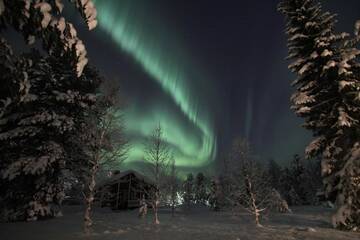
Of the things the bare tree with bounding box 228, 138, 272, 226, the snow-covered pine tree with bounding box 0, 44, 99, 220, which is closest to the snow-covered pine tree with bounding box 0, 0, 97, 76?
the snow-covered pine tree with bounding box 0, 44, 99, 220

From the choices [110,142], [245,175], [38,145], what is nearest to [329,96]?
[245,175]

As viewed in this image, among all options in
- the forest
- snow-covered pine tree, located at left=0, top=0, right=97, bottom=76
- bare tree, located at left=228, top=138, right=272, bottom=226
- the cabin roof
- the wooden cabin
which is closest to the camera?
snow-covered pine tree, located at left=0, top=0, right=97, bottom=76

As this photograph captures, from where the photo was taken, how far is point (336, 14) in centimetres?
1744

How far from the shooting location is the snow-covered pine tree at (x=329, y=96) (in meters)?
14.6

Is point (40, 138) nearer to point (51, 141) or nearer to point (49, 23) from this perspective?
point (51, 141)

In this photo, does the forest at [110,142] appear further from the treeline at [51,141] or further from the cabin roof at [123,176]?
the cabin roof at [123,176]

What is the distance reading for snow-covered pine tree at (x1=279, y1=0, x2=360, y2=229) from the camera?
1457 centimetres

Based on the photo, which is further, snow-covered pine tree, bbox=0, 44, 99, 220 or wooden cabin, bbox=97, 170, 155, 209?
wooden cabin, bbox=97, 170, 155, 209

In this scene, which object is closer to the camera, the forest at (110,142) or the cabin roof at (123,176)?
the forest at (110,142)

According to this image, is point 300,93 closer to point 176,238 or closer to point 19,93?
point 176,238

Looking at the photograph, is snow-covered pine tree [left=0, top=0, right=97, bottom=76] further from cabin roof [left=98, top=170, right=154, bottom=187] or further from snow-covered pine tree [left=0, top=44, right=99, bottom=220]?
cabin roof [left=98, top=170, right=154, bottom=187]

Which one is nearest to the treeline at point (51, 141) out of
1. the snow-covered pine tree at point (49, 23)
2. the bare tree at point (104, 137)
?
the bare tree at point (104, 137)

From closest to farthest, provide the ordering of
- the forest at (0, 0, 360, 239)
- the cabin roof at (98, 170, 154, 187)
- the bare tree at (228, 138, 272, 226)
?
the forest at (0, 0, 360, 239) → the bare tree at (228, 138, 272, 226) → the cabin roof at (98, 170, 154, 187)

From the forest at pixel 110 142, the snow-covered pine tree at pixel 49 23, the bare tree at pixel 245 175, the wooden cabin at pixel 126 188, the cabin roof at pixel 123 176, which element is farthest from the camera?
the wooden cabin at pixel 126 188
